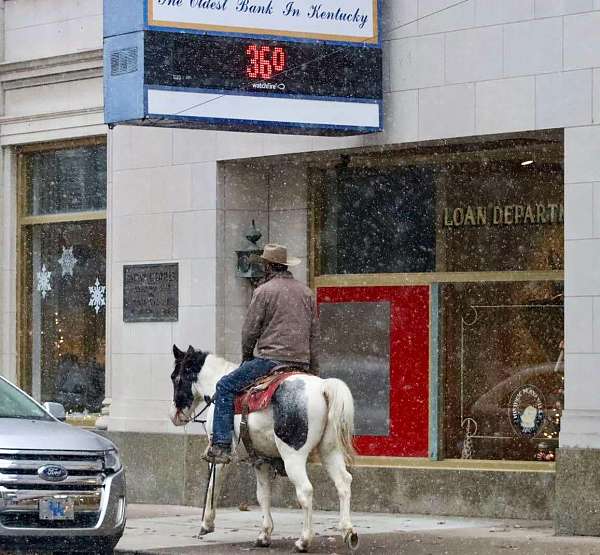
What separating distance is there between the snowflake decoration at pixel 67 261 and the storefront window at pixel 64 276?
0.04 feet

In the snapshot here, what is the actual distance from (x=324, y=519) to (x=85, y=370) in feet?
15.9

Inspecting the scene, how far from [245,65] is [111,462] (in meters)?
4.32

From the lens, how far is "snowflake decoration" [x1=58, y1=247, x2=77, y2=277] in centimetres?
1986

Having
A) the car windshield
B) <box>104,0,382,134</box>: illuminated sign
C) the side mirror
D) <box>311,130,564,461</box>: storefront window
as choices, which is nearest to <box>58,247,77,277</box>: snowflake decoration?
<box>311,130,564,461</box>: storefront window

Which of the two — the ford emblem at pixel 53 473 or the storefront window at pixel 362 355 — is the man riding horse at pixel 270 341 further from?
the storefront window at pixel 362 355

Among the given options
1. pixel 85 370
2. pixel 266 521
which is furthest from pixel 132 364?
pixel 266 521

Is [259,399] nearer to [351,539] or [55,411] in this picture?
[351,539]

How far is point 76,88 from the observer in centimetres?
1920

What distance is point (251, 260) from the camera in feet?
56.4

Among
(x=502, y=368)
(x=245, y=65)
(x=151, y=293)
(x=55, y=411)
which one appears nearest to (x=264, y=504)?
(x=55, y=411)

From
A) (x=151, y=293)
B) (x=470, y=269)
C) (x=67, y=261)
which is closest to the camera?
(x=470, y=269)

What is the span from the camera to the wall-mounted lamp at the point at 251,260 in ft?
56.4

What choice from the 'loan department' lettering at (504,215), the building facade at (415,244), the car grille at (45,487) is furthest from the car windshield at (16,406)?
the 'loan department' lettering at (504,215)

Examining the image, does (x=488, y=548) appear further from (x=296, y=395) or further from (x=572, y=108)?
(x=572, y=108)
